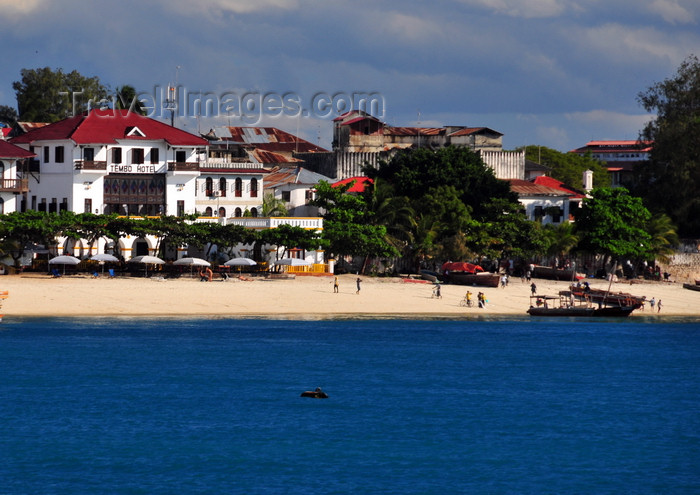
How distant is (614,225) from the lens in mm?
98625

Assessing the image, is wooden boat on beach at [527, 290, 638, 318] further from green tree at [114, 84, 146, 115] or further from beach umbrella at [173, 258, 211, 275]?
green tree at [114, 84, 146, 115]

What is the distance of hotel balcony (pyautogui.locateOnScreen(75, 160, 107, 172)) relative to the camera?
3684 inches

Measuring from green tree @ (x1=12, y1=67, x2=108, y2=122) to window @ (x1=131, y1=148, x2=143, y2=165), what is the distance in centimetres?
4622

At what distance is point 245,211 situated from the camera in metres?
103

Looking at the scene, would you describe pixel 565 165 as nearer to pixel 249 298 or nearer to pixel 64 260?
pixel 249 298

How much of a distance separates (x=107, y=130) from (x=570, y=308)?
142 ft

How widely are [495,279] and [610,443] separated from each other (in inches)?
1633

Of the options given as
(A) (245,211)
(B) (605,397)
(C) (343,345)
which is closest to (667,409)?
(B) (605,397)

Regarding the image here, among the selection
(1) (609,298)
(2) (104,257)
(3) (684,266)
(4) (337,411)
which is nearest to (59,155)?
(2) (104,257)

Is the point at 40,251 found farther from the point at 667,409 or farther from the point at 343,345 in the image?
the point at 667,409

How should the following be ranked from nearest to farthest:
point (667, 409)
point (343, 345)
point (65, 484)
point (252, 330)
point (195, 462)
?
point (65, 484) < point (195, 462) < point (667, 409) < point (343, 345) < point (252, 330)

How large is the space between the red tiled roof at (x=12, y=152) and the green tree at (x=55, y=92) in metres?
48.8

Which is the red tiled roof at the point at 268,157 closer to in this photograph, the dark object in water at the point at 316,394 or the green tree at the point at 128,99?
the green tree at the point at 128,99

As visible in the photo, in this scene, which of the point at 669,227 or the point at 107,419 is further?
the point at 669,227
